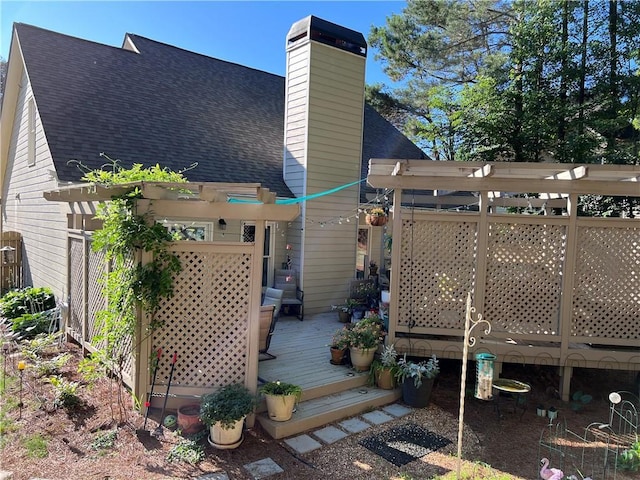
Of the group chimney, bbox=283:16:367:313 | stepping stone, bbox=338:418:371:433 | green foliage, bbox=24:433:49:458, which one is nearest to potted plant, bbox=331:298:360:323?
chimney, bbox=283:16:367:313

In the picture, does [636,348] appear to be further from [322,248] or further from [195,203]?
[195,203]

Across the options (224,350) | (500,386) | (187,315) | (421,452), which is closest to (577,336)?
(500,386)

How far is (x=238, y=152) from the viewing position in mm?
9773

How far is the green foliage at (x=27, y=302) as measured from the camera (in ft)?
27.0

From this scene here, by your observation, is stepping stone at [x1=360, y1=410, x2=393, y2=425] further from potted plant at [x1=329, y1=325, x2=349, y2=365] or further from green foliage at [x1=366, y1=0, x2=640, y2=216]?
green foliage at [x1=366, y1=0, x2=640, y2=216]

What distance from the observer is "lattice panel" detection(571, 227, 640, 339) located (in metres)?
5.62

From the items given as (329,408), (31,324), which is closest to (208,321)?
(329,408)

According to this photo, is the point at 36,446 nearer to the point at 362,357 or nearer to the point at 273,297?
the point at 362,357

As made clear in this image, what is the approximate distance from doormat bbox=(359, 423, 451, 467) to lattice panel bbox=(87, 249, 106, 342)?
401 cm

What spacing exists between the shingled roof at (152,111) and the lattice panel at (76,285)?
139 cm

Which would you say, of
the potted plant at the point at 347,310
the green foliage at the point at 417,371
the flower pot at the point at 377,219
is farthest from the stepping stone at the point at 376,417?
the flower pot at the point at 377,219

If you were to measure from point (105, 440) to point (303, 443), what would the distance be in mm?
2051

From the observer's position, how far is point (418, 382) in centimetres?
522

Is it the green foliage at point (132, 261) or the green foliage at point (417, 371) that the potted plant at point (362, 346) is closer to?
the green foliage at point (417, 371)
